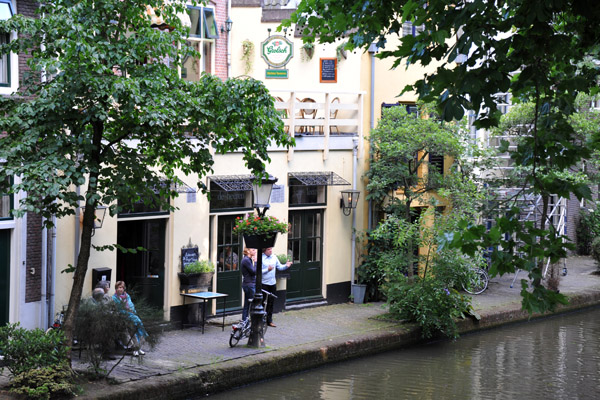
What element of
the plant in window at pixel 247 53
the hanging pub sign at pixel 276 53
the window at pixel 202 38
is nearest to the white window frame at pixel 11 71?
the window at pixel 202 38

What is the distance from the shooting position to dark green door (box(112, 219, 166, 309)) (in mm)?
16844

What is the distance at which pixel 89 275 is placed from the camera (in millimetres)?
15266

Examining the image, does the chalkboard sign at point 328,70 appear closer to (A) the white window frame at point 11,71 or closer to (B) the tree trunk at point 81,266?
(A) the white window frame at point 11,71

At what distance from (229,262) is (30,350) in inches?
286

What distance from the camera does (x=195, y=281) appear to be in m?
17.0

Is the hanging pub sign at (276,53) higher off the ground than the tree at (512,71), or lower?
higher

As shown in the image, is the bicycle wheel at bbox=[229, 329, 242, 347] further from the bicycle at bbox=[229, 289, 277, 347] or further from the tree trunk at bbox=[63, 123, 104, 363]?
the tree trunk at bbox=[63, 123, 104, 363]

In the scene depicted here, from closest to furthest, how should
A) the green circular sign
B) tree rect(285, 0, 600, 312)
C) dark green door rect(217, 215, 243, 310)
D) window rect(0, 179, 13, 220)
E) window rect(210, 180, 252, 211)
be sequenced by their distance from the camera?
tree rect(285, 0, 600, 312), window rect(0, 179, 13, 220), window rect(210, 180, 252, 211), dark green door rect(217, 215, 243, 310), the green circular sign

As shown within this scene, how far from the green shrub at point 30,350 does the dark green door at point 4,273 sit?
2495 mm

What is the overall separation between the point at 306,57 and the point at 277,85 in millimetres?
950

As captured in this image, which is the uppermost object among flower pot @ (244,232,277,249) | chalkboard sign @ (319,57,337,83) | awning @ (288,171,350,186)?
chalkboard sign @ (319,57,337,83)

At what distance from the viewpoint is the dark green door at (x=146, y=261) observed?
16.8m

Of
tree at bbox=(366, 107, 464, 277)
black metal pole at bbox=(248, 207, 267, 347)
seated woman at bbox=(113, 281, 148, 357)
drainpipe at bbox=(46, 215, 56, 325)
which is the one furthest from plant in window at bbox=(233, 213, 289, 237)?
tree at bbox=(366, 107, 464, 277)

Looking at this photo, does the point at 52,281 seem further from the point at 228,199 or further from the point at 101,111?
the point at 228,199
